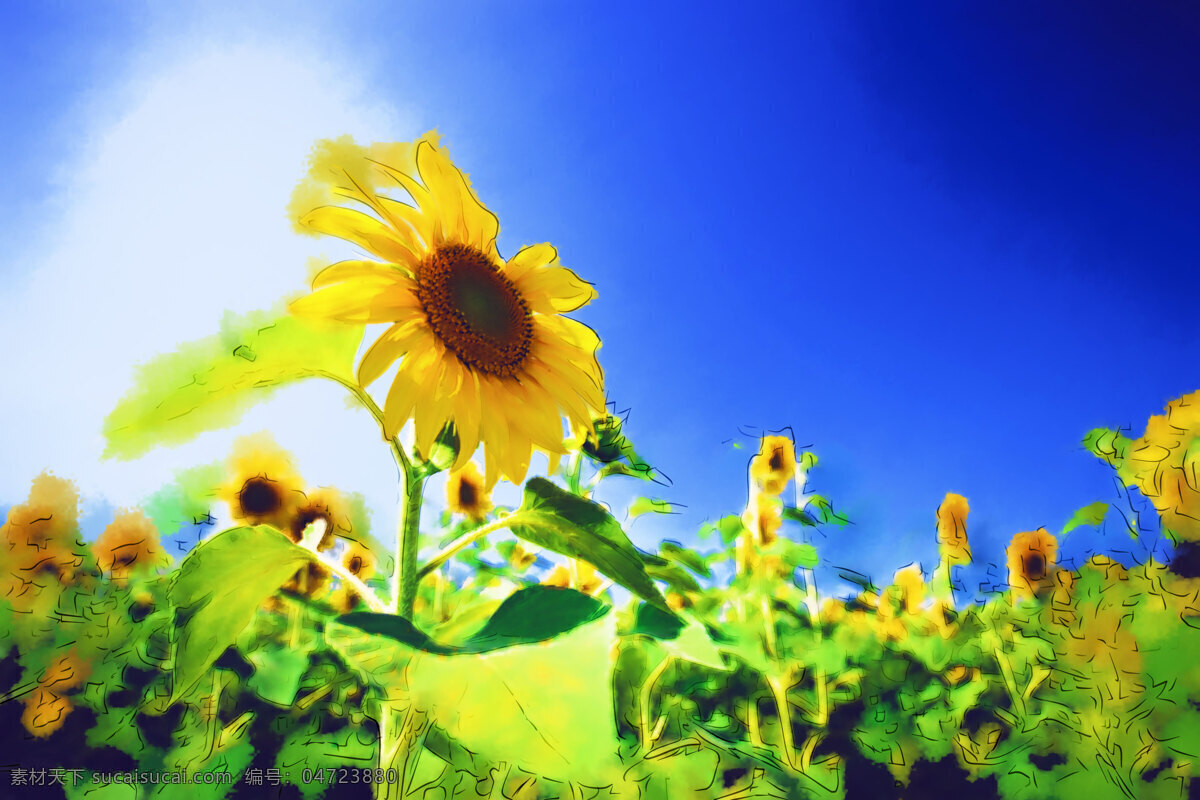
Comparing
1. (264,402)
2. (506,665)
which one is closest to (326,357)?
(264,402)

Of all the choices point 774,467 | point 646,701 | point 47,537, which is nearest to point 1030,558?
point 774,467

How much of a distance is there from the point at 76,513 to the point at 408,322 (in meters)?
0.65

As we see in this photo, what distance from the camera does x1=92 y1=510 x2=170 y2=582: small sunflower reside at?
0.68 m

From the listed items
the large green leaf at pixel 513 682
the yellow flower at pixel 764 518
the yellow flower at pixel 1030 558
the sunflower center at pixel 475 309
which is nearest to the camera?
the large green leaf at pixel 513 682

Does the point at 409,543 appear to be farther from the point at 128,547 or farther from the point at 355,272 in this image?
the point at 128,547

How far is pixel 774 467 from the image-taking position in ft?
2.85

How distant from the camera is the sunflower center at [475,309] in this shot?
0.33m

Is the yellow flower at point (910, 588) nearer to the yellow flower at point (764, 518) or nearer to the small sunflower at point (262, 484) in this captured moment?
the yellow flower at point (764, 518)

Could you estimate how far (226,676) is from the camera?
0.62 m

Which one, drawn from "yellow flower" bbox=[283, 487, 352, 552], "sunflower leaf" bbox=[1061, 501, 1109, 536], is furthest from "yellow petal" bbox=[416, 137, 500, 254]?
"sunflower leaf" bbox=[1061, 501, 1109, 536]

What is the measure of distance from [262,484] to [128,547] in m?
0.31

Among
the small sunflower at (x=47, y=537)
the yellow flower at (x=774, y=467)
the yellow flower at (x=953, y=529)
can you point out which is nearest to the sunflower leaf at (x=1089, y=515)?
the yellow flower at (x=953, y=529)

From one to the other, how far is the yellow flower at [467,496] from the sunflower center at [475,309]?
1.27 ft

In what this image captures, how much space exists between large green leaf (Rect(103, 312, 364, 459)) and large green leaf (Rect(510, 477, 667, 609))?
106 mm
